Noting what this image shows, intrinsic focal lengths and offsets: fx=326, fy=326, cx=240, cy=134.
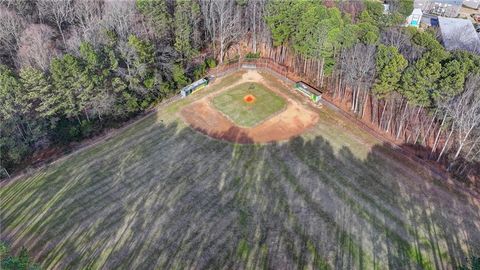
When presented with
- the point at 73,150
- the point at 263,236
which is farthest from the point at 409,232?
the point at 73,150

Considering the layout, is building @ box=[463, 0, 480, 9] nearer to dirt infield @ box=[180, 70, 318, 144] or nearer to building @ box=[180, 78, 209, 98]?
dirt infield @ box=[180, 70, 318, 144]

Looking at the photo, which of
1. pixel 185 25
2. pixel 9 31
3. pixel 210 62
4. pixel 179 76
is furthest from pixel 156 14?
pixel 9 31

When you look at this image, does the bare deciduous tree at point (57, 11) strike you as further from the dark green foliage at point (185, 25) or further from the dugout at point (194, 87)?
the dugout at point (194, 87)

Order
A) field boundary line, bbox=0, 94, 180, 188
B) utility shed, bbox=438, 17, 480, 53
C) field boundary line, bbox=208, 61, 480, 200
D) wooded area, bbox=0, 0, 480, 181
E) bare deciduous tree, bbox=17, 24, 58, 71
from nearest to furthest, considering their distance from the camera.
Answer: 1. field boundary line, bbox=208, 61, 480, 200
2. wooded area, bbox=0, 0, 480, 181
3. field boundary line, bbox=0, 94, 180, 188
4. bare deciduous tree, bbox=17, 24, 58, 71
5. utility shed, bbox=438, 17, 480, 53

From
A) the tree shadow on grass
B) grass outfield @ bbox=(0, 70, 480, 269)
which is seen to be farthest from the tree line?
the tree shadow on grass

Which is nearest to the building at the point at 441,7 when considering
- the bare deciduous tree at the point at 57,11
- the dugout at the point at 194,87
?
the dugout at the point at 194,87

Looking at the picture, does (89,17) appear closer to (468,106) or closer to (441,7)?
(468,106)
